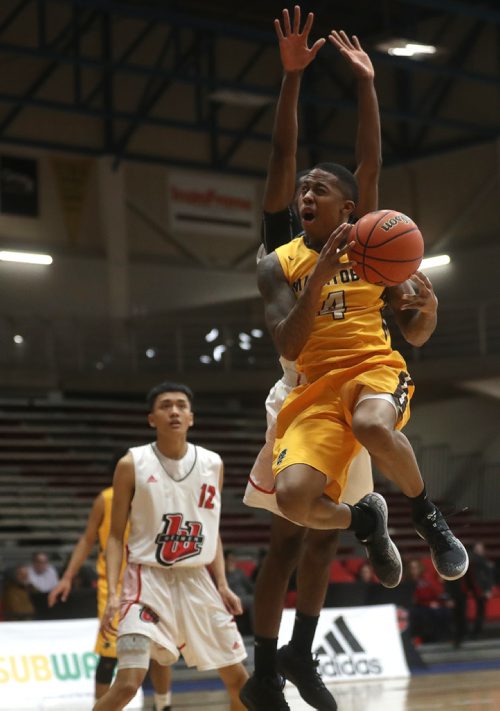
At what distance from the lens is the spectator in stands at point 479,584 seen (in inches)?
608

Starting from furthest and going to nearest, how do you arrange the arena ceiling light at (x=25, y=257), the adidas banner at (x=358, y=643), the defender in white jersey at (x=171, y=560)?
1. the arena ceiling light at (x=25, y=257)
2. the adidas banner at (x=358, y=643)
3. the defender in white jersey at (x=171, y=560)

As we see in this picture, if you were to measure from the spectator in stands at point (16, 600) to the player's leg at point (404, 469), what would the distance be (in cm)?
847

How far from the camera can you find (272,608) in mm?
5742

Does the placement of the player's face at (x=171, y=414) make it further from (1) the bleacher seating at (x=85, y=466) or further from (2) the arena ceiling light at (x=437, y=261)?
(2) the arena ceiling light at (x=437, y=261)

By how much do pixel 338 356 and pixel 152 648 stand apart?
2.41m

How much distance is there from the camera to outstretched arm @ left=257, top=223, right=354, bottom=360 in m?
4.97

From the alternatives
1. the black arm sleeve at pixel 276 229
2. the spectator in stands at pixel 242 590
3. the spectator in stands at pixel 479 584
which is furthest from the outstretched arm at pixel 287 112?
the spectator in stands at pixel 479 584

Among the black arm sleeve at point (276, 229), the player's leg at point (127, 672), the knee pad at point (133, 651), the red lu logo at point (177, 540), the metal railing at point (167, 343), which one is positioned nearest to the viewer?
the black arm sleeve at point (276, 229)

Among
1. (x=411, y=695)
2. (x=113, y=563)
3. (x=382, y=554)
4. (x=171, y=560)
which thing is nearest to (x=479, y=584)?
(x=411, y=695)

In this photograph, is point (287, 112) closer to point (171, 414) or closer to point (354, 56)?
point (354, 56)

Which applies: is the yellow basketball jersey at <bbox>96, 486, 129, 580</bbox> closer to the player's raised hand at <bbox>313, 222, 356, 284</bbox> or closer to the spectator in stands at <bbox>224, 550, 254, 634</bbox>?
the spectator in stands at <bbox>224, 550, 254, 634</bbox>

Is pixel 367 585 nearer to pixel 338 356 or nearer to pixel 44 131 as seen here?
pixel 338 356

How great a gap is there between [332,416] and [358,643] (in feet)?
24.1

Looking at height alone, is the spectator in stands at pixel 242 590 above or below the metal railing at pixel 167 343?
below
